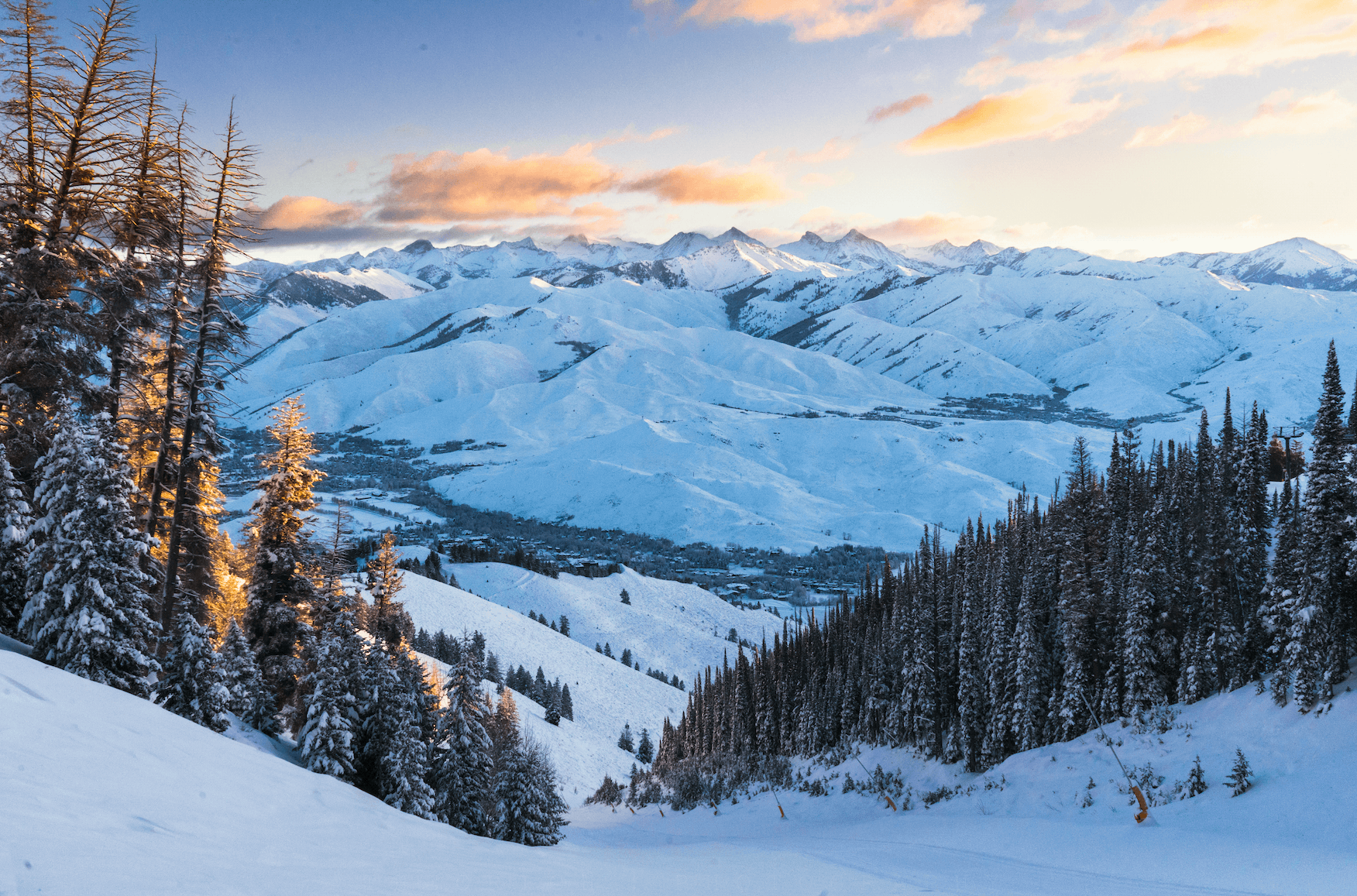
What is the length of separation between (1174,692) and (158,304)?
3994cm

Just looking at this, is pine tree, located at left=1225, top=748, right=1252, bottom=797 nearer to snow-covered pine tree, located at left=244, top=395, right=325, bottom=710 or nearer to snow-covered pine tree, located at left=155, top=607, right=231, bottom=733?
snow-covered pine tree, located at left=155, top=607, right=231, bottom=733

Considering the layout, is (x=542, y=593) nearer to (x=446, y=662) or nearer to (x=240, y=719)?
(x=446, y=662)

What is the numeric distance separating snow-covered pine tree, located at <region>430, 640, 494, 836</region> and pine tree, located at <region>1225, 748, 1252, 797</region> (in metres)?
27.7

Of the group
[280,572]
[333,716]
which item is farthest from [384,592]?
[333,716]

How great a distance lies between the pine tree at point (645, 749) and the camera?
114 m

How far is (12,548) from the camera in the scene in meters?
19.8

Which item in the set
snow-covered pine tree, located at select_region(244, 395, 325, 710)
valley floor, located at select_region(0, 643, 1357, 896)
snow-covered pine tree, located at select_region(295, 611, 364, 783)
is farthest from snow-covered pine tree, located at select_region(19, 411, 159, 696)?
snow-covered pine tree, located at select_region(244, 395, 325, 710)

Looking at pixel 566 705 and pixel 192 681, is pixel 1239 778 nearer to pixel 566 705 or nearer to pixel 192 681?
pixel 192 681

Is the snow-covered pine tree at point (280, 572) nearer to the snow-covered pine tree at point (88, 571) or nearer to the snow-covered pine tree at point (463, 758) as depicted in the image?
the snow-covered pine tree at point (463, 758)

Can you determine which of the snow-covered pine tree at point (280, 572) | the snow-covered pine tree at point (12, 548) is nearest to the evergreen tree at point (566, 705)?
the snow-covered pine tree at point (280, 572)

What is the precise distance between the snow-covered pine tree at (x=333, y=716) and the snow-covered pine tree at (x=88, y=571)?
711 cm

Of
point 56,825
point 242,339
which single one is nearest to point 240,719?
point 242,339

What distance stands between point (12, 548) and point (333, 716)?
1053cm

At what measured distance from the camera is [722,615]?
167 m
